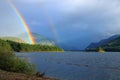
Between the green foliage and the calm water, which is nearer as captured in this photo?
the green foliage

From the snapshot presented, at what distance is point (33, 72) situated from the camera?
42.3m

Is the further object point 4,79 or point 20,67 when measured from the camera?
point 20,67

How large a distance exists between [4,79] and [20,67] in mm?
14966

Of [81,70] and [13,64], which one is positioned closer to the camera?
[13,64]

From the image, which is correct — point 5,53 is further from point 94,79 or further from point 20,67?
point 94,79

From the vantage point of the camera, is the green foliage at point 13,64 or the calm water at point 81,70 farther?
the calm water at point 81,70

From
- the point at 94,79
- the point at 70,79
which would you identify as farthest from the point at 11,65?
the point at 94,79

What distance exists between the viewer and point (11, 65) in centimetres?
4309

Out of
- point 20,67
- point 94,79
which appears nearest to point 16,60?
point 20,67

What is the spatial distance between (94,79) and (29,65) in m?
15.6

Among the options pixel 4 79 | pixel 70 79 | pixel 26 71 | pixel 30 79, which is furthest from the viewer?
pixel 70 79

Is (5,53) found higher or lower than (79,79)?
higher

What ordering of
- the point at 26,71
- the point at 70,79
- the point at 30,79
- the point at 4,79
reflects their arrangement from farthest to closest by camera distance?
the point at 70,79, the point at 26,71, the point at 30,79, the point at 4,79

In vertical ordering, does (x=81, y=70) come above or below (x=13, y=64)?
below
